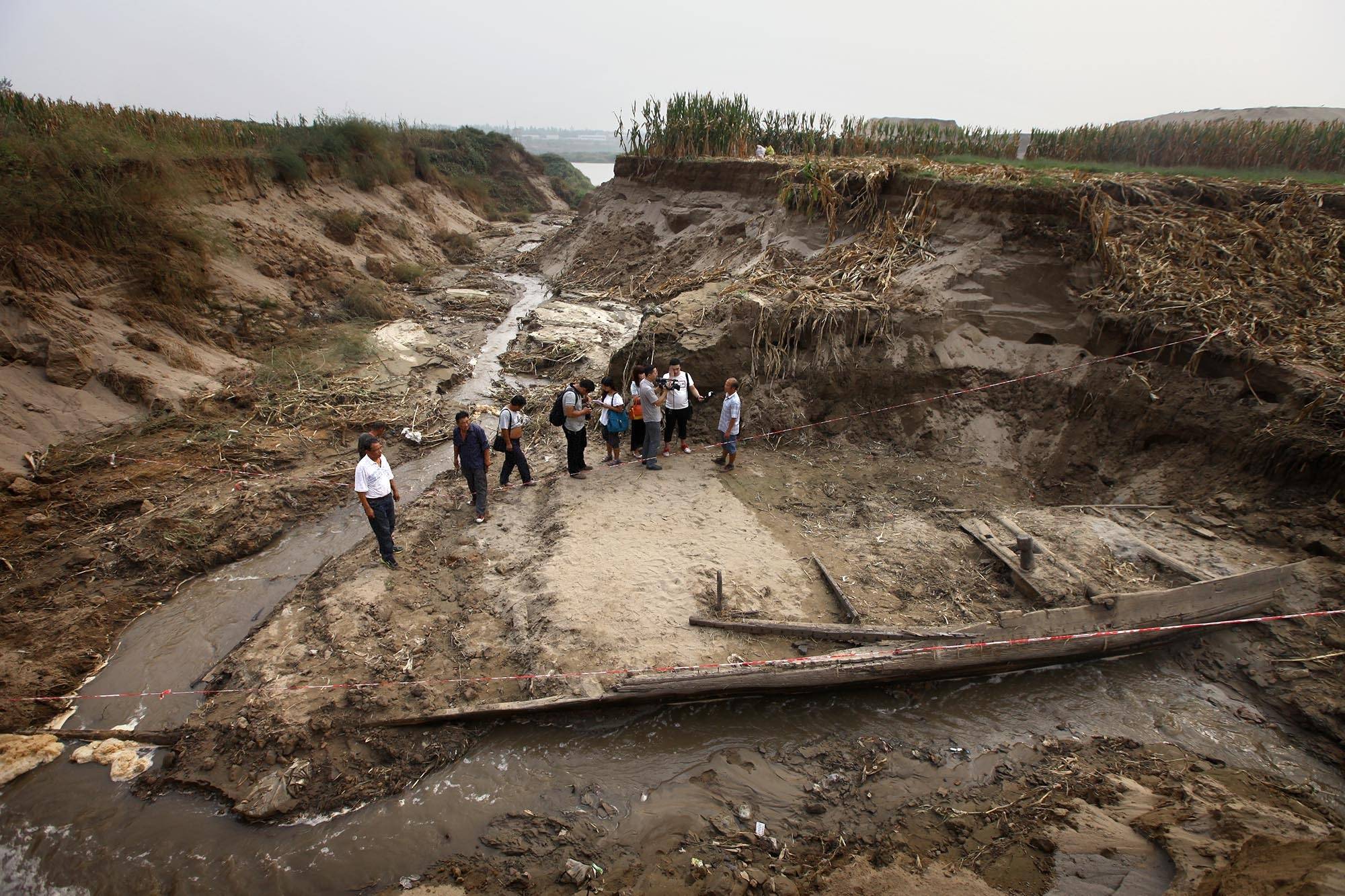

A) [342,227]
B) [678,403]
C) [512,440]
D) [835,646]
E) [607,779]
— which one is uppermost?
[342,227]

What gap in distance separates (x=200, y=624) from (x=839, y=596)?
20.3 feet

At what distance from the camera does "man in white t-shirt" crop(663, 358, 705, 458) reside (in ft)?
27.2

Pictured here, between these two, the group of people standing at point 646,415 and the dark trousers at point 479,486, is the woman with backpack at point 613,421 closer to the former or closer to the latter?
the group of people standing at point 646,415

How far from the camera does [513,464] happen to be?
26.9 ft

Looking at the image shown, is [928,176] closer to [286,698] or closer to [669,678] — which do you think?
[669,678]

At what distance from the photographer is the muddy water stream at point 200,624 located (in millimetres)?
5266

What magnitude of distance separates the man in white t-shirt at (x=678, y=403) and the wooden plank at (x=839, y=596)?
9.30 feet

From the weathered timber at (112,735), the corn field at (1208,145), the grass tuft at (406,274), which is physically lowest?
the weathered timber at (112,735)

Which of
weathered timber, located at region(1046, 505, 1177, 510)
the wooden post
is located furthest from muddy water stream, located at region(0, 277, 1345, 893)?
weathered timber, located at region(1046, 505, 1177, 510)

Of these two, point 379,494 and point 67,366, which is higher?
point 67,366

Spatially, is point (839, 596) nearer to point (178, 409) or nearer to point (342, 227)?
point (178, 409)

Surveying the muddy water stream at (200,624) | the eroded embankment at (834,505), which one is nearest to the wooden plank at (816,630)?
the eroded embankment at (834,505)

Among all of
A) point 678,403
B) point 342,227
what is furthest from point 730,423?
point 342,227

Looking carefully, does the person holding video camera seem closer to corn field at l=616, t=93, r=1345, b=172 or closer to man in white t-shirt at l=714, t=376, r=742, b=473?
man in white t-shirt at l=714, t=376, r=742, b=473
